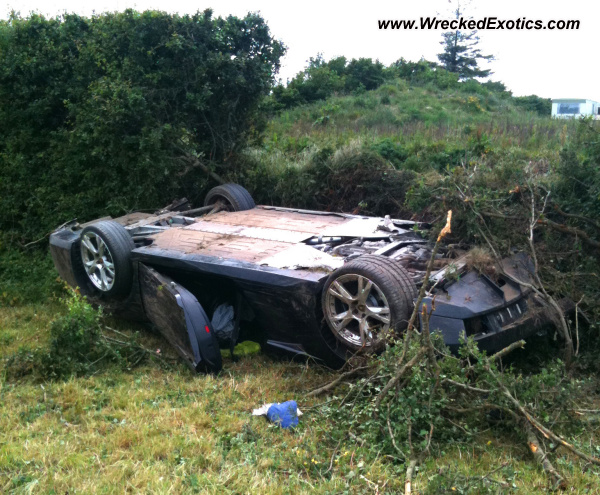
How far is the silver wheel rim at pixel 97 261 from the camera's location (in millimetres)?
6605

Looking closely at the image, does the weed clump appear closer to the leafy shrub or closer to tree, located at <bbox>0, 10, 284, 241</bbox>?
the leafy shrub

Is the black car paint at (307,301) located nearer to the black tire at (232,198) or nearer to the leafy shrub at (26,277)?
the black tire at (232,198)

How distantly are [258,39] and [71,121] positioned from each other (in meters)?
3.45

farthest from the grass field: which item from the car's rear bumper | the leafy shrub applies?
the leafy shrub

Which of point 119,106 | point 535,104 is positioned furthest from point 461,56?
point 119,106

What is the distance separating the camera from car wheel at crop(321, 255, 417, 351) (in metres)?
4.70

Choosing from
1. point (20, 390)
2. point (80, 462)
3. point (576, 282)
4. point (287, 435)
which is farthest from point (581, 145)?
point (20, 390)

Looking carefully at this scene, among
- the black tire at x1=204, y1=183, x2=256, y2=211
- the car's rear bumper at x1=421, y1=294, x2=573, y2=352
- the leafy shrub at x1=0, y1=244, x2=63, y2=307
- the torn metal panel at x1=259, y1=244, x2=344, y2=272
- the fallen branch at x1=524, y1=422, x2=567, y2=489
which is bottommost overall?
the leafy shrub at x1=0, y1=244, x2=63, y2=307

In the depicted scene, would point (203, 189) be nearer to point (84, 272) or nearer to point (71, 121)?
point (71, 121)

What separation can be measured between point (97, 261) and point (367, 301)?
3.42m

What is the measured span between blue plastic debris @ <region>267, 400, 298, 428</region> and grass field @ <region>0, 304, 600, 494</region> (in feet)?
0.29

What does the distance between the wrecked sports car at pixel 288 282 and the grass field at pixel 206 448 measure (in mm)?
560

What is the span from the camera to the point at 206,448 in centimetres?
394

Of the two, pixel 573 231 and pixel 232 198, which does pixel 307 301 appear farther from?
pixel 232 198
